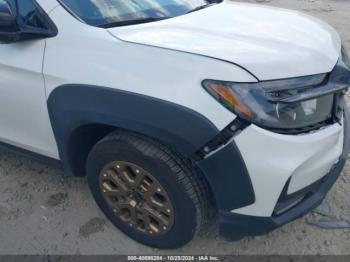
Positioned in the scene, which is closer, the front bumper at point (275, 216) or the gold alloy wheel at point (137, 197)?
the front bumper at point (275, 216)

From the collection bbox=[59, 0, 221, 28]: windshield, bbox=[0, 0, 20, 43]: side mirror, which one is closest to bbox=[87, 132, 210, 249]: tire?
bbox=[59, 0, 221, 28]: windshield

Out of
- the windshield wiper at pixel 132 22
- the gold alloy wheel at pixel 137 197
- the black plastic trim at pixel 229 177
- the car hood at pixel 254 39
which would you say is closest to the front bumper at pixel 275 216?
the black plastic trim at pixel 229 177

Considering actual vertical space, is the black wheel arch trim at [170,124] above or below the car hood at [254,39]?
below

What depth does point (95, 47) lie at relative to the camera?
6.77 feet

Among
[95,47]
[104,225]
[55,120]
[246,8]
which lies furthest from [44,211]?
[246,8]

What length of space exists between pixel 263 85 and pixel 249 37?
375 millimetres

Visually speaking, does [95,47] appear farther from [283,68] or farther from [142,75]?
[283,68]

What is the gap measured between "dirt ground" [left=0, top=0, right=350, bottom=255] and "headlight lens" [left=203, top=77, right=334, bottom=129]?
922 mm

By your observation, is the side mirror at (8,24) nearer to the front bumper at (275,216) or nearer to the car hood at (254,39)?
the car hood at (254,39)

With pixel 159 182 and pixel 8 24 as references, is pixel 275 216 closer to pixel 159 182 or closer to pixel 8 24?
pixel 159 182

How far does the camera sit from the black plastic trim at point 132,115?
186 centimetres

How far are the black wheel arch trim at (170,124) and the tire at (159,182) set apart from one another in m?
0.09

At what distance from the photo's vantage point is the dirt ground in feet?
7.98

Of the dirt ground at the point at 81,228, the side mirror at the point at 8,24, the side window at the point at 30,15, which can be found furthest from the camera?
the dirt ground at the point at 81,228
